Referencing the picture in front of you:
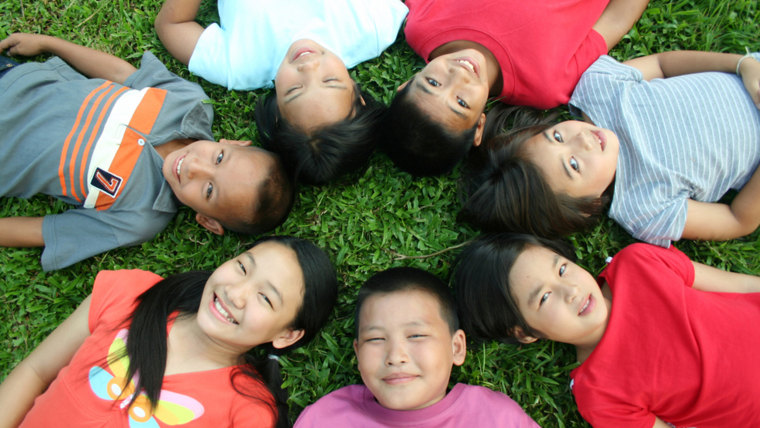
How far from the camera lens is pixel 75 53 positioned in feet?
8.54

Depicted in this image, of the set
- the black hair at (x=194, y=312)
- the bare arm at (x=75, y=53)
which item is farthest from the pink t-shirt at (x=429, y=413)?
the bare arm at (x=75, y=53)

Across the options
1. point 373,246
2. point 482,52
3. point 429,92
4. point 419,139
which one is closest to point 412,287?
point 373,246

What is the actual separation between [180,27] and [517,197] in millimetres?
2131

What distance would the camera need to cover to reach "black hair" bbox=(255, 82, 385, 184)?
7.29 ft

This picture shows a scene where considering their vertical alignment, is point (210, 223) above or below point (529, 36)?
below

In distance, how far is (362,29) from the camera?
8.23ft

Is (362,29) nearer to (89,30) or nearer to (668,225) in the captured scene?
(89,30)

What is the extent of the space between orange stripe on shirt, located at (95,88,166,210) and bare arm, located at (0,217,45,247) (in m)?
0.35

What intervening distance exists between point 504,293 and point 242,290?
3.88 feet

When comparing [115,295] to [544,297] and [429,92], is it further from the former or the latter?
[544,297]

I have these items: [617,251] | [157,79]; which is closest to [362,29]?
[157,79]

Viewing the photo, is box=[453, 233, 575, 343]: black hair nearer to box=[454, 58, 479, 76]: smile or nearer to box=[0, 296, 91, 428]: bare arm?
box=[454, 58, 479, 76]: smile

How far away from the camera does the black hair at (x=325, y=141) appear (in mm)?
2223

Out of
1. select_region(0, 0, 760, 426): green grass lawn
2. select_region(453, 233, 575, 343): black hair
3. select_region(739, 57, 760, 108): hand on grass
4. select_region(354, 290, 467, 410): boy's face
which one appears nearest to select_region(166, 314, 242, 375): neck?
select_region(0, 0, 760, 426): green grass lawn
